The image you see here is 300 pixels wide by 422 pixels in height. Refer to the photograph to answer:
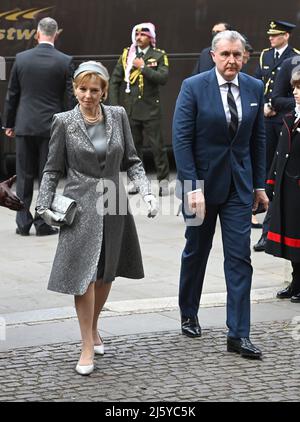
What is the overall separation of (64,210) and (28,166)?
197 inches

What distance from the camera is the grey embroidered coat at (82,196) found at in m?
7.01

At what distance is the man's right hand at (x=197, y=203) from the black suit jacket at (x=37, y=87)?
4.53 m

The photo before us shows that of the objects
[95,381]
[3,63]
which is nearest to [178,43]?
[3,63]

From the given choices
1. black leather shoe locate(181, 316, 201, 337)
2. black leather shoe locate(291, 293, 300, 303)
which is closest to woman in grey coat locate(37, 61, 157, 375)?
black leather shoe locate(181, 316, 201, 337)

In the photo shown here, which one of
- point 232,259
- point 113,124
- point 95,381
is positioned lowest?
point 95,381

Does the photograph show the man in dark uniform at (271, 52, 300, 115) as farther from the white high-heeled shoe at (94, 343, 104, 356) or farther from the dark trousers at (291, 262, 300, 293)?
the white high-heeled shoe at (94, 343, 104, 356)

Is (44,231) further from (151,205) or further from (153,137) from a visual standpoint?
(151,205)

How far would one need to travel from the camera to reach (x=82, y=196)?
7031 mm

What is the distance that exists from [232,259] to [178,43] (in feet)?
28.0

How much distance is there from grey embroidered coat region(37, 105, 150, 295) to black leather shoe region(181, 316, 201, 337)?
2.90ft

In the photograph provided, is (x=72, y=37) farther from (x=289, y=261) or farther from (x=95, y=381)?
(x=95, y=381)

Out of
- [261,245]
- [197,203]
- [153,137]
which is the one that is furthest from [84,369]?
[153,137]

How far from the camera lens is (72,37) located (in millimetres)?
14797
